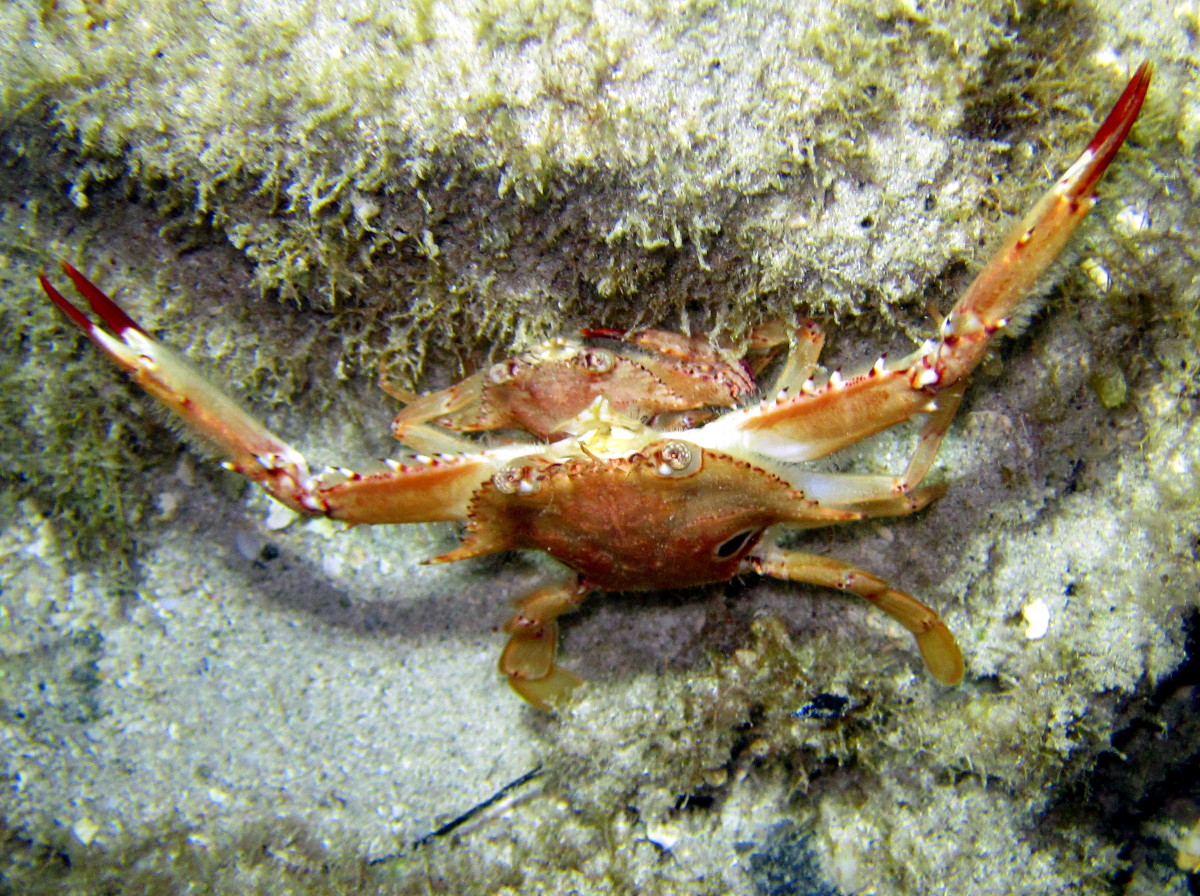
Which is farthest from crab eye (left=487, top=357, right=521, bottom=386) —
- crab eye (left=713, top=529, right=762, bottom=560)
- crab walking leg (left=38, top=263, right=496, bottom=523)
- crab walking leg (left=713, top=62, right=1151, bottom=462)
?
crab eye (left=713, top=529, right=762, bottom=560)

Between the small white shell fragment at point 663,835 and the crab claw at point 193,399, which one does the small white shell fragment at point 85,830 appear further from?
the small white shell fragment at point 663,835

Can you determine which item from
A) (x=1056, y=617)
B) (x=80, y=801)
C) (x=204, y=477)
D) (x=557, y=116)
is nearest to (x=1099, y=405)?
(x=1056, y=617)

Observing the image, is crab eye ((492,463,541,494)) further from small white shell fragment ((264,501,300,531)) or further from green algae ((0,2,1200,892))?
small white shell fragment ((264,501,300,531))

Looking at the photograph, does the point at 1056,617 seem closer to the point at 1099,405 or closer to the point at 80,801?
the point at 1099,405

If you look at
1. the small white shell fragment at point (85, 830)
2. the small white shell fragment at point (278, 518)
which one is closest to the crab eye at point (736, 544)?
the small white shell fragment at point (278, 518)

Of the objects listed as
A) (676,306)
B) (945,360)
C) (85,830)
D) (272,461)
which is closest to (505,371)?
(676,306)

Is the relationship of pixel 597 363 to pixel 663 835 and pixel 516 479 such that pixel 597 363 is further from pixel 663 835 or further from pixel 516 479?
pixel 663 835
